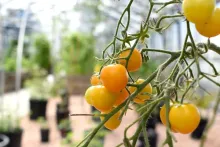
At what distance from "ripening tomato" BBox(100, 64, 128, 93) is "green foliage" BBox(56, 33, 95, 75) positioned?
22.7 ft

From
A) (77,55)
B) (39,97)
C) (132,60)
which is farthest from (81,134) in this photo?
(77,55)

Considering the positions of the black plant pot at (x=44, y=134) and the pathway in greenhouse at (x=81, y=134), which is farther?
the black plant pot at (x=44, y=134)

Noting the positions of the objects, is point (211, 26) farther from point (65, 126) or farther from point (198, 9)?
point (65, 126)

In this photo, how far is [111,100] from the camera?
40 centimetres

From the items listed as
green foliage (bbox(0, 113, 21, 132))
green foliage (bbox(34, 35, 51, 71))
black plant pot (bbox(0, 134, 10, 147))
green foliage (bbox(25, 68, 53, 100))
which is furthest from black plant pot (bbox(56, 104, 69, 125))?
green foliage (bbox(34, 35, 51, 71))

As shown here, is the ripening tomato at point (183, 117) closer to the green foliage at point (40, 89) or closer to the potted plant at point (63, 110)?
the potted plant at point (63, 110)

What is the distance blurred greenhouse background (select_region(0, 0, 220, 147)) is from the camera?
12.9ft

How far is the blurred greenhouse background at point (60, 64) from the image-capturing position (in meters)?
3.93

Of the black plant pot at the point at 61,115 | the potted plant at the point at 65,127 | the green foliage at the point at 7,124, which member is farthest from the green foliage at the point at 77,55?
the green foliage at the point at 7,124

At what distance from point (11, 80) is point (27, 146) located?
4.70 meters

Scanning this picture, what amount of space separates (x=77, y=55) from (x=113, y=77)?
7.27 m

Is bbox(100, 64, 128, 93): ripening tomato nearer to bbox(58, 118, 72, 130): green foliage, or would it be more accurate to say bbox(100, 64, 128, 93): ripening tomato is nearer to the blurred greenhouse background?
the blurred greenhouse background

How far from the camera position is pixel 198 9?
0.35m

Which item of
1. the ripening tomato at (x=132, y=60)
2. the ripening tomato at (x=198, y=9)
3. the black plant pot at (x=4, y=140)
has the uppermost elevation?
the ripening tomato at (x=198, y=9)
